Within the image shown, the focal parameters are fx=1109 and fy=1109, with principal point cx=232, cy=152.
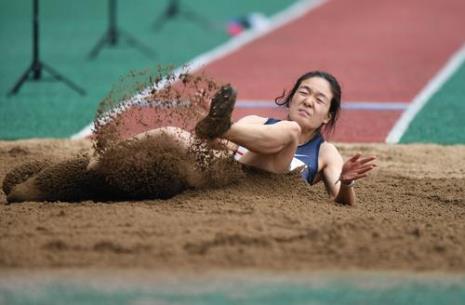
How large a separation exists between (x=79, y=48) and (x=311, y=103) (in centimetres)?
824

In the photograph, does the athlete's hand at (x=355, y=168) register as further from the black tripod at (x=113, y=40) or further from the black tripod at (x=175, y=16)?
the black tripod at (x=175, y=16)

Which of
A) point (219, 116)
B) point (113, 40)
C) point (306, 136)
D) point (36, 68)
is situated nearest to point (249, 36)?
point (113, 40)

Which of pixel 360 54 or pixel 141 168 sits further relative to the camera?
pixel 360 54

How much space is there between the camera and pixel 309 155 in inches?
271

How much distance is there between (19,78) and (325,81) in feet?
19.7

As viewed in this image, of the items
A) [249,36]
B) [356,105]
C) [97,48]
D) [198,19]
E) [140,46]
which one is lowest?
[356,105]

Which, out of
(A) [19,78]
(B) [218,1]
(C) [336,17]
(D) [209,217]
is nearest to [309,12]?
(C) [336,17]

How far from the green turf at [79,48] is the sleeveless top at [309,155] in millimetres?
3303

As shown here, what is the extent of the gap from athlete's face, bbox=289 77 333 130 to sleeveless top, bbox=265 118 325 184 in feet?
0.35

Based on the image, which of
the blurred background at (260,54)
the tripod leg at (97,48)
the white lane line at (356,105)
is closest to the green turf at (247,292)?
the blurred background at (260,54)

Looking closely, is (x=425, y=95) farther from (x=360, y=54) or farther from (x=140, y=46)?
(x=140, y=46)

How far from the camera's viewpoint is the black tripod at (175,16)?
669 inches

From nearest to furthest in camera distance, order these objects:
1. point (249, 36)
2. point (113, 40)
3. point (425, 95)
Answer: point (425, 95)
point (113, 40)
point (249, 36)

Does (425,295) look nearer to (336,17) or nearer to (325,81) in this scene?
(325,81)
